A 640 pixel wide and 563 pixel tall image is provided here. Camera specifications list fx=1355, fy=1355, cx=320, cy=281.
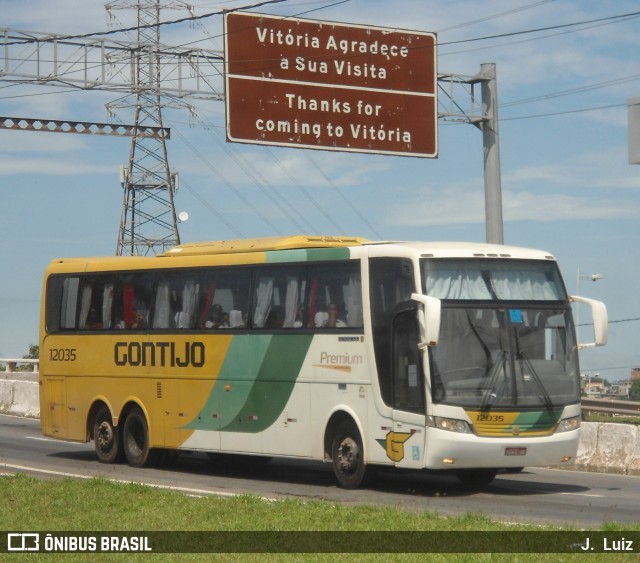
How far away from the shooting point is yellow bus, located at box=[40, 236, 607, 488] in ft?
57.8

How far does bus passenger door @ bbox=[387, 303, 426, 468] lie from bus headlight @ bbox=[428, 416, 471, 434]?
0.22 metres

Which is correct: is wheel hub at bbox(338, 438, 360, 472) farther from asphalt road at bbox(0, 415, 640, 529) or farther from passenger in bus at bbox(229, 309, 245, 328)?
passenger in bus at bbox(229, 309, 245, 328)

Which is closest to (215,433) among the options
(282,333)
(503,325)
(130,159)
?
(282,333)

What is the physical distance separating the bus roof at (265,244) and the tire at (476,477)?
369cm

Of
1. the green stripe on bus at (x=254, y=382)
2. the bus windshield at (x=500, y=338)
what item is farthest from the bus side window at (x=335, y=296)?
the bus windshield at (x=500, y=338)

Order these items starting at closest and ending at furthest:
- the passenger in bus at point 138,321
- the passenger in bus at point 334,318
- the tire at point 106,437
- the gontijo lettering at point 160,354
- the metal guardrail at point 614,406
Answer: the passenger in bus at point 334,318 < the gontijo lettering at point 160,354 < the passenger in bus at point 138,321 < the tire at point 106,437 < the metal guardrail at point 614,406

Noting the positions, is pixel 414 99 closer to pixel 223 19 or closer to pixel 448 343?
pixel 223 19

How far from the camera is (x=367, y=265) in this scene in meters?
18.8

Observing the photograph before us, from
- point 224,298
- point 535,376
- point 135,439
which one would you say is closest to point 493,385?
point 535,376

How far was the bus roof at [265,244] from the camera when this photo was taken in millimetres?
20453

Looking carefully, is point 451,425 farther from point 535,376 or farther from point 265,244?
point 265,244

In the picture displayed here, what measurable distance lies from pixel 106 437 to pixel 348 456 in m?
6.33

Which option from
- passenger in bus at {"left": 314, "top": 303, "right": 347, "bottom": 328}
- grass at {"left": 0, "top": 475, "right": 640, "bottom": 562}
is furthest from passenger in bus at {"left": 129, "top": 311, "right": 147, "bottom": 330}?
grass at {"left": 0, "top": 475, "right": 640, "bottom": 562}

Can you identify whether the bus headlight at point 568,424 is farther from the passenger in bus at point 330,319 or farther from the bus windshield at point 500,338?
the passenger in bus at point 330,319
